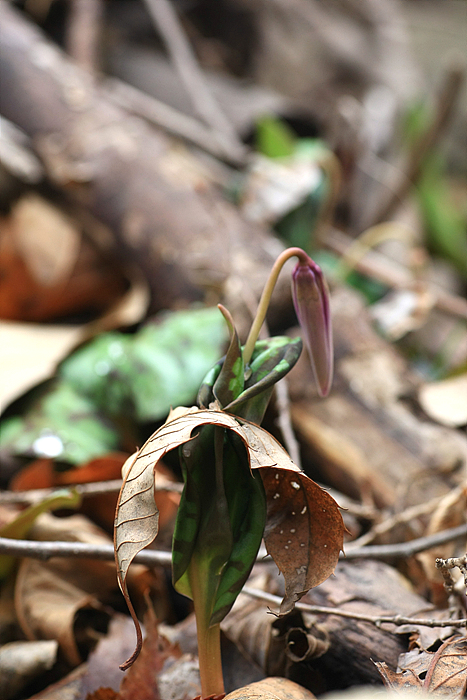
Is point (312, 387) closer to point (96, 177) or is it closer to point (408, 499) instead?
point (408, 499)

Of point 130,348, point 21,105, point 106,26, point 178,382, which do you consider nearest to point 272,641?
point 178,382

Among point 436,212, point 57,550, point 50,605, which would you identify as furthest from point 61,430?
point 436,212

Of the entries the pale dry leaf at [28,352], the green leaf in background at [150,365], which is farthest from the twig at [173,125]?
the green leaf in background at [150,365]

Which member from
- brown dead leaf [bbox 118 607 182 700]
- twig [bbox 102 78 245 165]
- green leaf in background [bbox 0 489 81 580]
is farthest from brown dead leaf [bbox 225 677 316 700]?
twig [bbox 102 78 245 165]

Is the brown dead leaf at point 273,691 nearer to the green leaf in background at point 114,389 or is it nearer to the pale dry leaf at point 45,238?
the green leaf in background at point 114,389

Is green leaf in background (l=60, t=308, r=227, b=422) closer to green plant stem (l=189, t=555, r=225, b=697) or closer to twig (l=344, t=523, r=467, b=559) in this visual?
twig (l=344, t=523, r=467, b=559)
